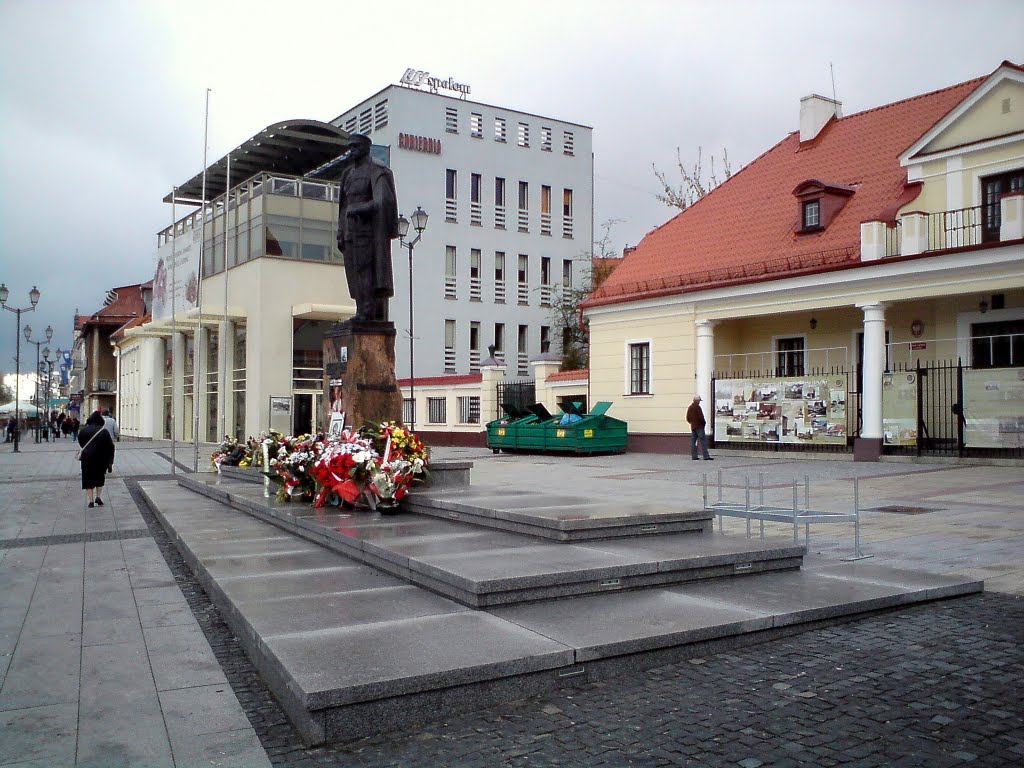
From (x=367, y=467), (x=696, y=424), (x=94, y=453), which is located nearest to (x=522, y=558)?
(x=367, y=467)

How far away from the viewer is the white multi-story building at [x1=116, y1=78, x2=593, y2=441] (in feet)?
124

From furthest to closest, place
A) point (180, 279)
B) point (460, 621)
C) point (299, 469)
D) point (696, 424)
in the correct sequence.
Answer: point (180, 279)
point (696, 424)
point (299, 469)
point (460, 621)

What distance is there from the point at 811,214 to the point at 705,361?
4974 mm

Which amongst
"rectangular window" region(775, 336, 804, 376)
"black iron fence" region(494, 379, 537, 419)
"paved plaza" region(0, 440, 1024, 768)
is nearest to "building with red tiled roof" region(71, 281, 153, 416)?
"black iron fence" region(494, 379, 537, 419)

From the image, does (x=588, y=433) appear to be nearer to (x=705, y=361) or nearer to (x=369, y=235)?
(x=705, y=361)

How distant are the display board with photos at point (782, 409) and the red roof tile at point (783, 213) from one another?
2868mm

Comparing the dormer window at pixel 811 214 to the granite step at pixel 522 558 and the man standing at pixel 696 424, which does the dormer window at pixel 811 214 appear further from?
the granite step at pixel 522 558

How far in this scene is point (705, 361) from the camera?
25922mm

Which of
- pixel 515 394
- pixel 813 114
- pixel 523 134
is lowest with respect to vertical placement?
pixel 515 394

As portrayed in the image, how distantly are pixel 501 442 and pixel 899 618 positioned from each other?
904 inches

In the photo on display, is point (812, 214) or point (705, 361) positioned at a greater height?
point (812, 214)

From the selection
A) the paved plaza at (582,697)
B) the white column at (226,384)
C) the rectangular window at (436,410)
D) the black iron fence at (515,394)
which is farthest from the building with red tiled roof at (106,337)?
the paved plaza at (582,697)

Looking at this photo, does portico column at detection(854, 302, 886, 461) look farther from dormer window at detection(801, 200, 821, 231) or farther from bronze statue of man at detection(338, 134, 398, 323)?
bronze statue of man at detection(338, 134, 398, 323)

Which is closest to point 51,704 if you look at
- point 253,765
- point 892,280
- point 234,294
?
point 253,765
